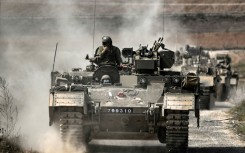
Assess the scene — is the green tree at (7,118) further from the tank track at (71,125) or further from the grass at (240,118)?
the grass at (240,118)

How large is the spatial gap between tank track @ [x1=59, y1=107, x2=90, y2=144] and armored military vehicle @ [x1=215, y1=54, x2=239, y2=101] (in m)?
21.8

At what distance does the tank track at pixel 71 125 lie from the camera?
57.9 ft

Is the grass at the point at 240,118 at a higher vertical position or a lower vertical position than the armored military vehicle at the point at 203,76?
lower

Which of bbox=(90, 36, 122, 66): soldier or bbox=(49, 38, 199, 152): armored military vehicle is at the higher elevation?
bbox=(90, 36, 122, 66): soldier

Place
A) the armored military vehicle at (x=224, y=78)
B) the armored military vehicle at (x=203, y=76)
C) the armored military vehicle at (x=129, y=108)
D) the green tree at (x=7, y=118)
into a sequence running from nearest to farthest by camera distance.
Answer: the armored military vehicle at (x=129, y=108) < the green tree at (x=7, y=118) < the armored military vehicle at (x=203, y=76) < the armored military vehicle at (x=224, y=78)

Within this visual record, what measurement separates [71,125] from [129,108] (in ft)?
4.14

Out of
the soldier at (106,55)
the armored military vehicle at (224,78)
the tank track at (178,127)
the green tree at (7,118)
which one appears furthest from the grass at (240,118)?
the armored military vehicle at (224,78)

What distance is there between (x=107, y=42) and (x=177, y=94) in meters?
3.41

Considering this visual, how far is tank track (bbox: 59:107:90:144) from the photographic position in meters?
17.7

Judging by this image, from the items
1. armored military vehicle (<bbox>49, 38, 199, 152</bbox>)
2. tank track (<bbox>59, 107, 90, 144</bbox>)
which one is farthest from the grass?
tank track (<bbox>59, 107, 90, 144</bbox>)

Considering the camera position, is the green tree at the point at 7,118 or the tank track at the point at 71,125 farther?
the green tree at the point at 7,118

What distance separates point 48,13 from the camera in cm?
5181

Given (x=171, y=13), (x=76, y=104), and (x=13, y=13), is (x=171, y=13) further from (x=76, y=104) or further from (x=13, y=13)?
(x=76, y=104)

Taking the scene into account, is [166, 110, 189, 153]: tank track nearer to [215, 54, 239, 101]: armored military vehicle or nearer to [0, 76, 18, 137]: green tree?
[0, 76, 18, 137]: green tree
